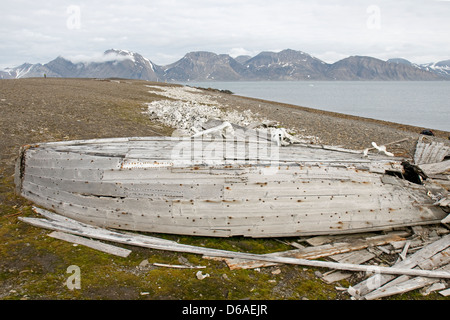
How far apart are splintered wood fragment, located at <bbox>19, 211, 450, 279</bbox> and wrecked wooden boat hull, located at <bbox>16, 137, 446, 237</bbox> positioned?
0.93 feet

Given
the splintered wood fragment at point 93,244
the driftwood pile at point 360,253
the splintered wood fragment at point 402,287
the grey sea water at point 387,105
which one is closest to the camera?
the splintered wood fragment at point 402,287

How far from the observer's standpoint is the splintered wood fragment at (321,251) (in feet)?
18.6

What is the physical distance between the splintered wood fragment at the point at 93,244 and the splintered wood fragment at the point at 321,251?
1.97 metres

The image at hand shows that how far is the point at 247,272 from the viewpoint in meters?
5.51

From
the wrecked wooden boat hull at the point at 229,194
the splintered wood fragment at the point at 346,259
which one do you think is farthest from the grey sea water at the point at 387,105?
the splintered wood fragment at the point at 346,259

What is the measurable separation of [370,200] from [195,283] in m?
4.01

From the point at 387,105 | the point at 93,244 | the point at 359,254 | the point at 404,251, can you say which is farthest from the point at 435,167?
the point at 387,105

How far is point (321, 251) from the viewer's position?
6.08 m

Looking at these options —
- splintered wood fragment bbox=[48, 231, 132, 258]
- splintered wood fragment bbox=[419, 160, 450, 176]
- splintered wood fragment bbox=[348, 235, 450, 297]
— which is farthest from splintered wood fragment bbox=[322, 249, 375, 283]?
splintered wood fragment bbox=[419, 160, 450, 176]

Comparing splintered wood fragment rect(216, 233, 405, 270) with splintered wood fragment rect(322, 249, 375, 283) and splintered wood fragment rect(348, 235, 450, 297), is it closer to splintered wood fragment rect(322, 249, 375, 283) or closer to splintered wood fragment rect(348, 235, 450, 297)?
splintered wood fragment rect(322, 249, 375, 283)

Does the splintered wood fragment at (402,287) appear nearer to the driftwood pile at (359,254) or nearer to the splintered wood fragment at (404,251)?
the driftwood pile at (359,254)
